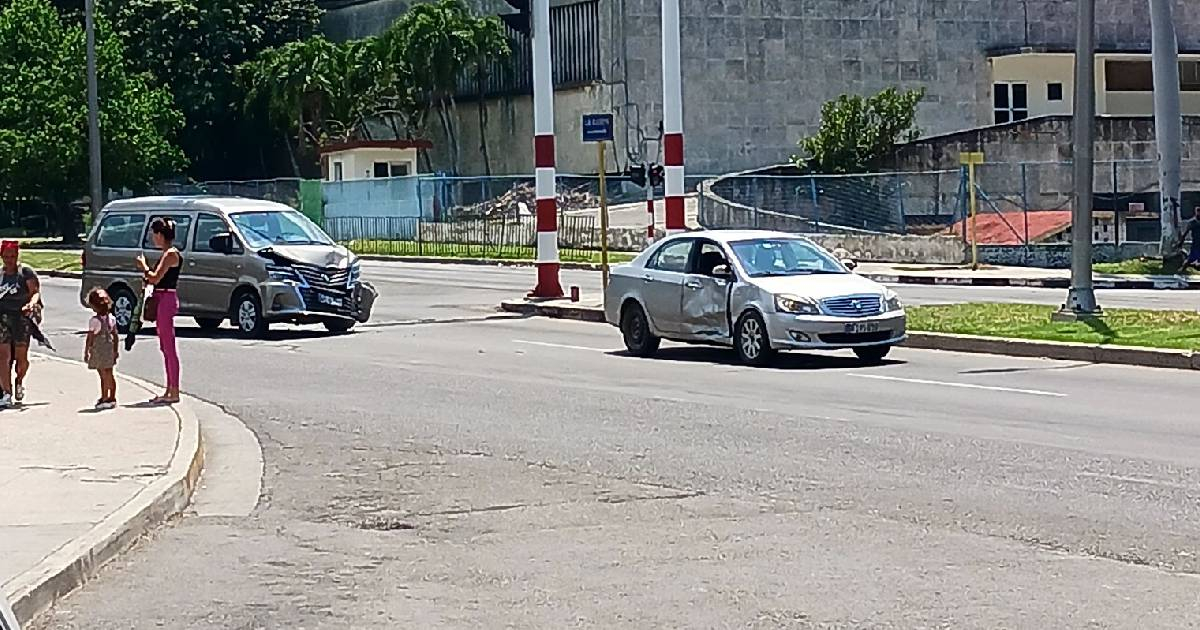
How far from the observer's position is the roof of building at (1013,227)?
145 feet

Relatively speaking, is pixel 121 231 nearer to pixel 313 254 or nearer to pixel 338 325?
pixel 313 254

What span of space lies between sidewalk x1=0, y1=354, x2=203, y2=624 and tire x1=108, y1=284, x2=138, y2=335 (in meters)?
8.47

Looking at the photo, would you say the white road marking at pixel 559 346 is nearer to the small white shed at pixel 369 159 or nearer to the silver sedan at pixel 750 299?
the silver sedan at pixel 750 299

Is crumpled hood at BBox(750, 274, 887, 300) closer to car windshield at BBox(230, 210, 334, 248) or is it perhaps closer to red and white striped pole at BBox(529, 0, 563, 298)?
car windshield at BBox(230, 210, 334, 248)

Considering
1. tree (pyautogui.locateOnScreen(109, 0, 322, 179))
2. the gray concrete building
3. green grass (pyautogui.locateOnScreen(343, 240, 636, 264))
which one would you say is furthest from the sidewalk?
tree (pyautogui.locateOnScreen(109, 0, 322, 179))

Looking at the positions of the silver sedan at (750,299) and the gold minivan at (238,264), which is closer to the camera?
the silver sedan at (750,299)

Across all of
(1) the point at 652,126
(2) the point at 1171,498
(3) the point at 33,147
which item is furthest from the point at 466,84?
(2) the point at 1171,498

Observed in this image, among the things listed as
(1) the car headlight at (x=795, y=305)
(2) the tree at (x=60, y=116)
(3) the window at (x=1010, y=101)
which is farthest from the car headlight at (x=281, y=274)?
(3) the window at (x=1010, y=101)

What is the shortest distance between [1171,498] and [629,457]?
4027 millimetres

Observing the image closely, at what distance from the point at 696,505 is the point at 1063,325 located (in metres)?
12.3

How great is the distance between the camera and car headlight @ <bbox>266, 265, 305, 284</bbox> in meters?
25.0

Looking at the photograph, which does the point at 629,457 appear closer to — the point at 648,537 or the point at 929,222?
the point at 648,537

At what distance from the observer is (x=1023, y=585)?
8.58 meters

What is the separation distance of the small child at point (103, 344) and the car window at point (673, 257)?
7.58 m
